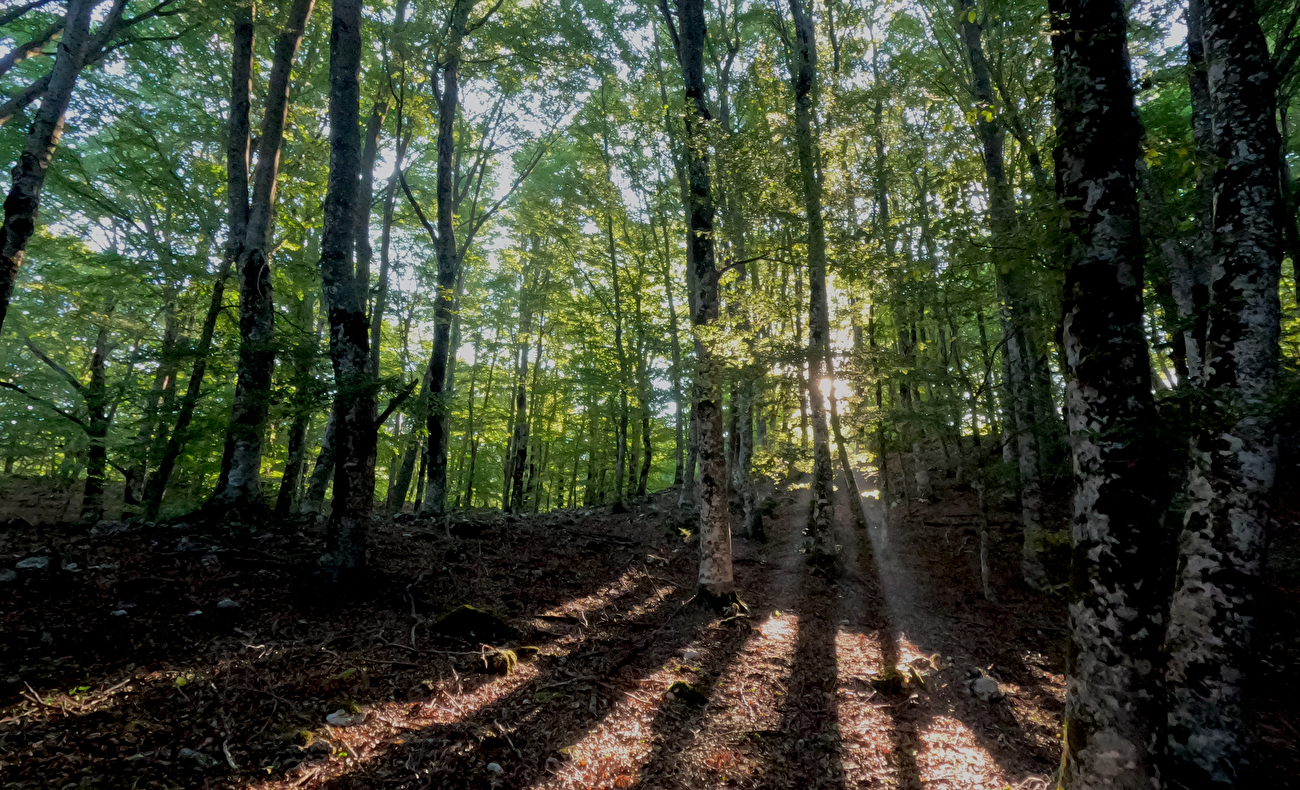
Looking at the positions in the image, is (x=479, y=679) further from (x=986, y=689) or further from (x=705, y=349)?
(x=986, y=689)

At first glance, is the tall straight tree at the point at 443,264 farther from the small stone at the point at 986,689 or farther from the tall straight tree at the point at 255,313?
the small stone at the point at 986,689

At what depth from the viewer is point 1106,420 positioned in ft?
10.4

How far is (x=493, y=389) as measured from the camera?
25.0m

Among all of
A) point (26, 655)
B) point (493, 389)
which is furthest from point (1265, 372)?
point (493, 389)

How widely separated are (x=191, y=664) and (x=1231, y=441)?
31.0ft

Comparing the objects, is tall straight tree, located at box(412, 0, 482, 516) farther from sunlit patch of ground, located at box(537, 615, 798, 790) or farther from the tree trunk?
sunlit patch of ground, located at box(537, 615, 798, 790)

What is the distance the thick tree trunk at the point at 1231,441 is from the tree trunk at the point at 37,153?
12.9 m

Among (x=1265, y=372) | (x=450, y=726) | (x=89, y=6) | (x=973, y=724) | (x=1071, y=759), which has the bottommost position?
(x=973, y=724)

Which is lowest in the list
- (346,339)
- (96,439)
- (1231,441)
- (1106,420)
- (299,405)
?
(1231,441)

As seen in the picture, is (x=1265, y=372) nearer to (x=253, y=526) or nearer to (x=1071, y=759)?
(x=1071, y=759)

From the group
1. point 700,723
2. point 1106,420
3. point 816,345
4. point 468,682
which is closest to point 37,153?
point 468,682

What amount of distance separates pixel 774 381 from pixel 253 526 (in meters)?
9.39

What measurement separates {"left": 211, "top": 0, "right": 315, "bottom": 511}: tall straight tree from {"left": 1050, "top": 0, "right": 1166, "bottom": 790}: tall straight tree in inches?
394

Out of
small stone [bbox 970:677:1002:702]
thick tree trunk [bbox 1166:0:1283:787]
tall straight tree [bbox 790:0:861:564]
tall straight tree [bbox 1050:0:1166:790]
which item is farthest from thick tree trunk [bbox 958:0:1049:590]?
tall straight tree [bbox 1050:0:1166:790]
